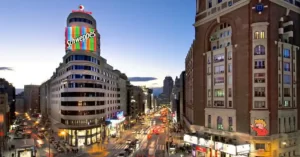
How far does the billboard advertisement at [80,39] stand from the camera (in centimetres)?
9731

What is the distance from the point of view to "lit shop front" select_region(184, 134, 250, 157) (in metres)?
49.7

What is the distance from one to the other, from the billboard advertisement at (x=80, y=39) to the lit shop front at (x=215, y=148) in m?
56.8

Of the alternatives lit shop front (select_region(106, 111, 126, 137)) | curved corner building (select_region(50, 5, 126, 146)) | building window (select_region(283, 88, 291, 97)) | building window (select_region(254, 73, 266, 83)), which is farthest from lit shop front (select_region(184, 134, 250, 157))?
lit shop front (select_region(106, 111, 126, 137))

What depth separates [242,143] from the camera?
52688 millimetres

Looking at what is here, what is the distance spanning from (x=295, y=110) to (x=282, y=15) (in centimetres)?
2188

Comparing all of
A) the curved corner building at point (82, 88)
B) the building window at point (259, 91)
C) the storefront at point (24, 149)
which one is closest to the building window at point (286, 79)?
the building window at point (259, 91)

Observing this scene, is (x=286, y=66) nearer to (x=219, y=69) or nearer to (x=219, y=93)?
(x=219, y=69)

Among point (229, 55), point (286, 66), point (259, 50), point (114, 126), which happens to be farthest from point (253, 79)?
point (114, 126)

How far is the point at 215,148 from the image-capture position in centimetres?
5491

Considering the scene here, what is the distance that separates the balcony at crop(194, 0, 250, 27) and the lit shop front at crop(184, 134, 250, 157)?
30.6 metres

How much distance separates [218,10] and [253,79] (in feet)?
65.3

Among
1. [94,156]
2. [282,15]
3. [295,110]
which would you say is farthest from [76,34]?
[295,110]

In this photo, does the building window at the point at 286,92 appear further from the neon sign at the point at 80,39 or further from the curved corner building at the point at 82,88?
the neon sign at the point at 80,39

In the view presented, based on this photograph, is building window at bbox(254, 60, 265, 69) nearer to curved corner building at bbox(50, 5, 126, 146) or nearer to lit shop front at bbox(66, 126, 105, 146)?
curved corner building at bbox(50, 5, 126, 146)
